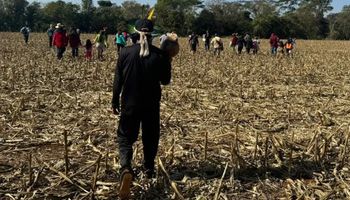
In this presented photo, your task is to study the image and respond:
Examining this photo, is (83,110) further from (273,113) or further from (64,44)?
(64,44)

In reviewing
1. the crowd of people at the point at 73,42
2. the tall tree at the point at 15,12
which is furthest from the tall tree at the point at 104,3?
the crowd of people at the point at 73,42

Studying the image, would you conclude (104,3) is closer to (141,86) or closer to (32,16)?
(32,16)

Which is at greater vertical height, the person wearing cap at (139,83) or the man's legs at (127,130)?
the person wearing cap at (139,83)

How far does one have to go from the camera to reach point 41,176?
5324 mm

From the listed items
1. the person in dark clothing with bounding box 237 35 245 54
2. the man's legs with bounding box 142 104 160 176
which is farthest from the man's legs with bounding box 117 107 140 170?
the person in dark clothing with bounding box 237 35 245 54

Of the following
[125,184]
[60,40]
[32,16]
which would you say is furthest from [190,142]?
[32,16]

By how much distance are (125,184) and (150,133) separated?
0.79 m

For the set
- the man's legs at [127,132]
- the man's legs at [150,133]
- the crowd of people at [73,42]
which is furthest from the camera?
the crowd of people at [73,42]

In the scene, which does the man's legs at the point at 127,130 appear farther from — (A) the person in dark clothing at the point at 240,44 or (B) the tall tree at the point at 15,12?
(B) the tall tree at the point at 15,12

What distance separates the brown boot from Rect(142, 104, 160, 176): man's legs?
2.10 ft

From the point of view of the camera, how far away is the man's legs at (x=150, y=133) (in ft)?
17.6

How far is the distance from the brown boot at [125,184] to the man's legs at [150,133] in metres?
0.64

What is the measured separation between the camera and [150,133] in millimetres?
5441

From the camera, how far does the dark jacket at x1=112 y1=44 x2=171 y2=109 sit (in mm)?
5227
